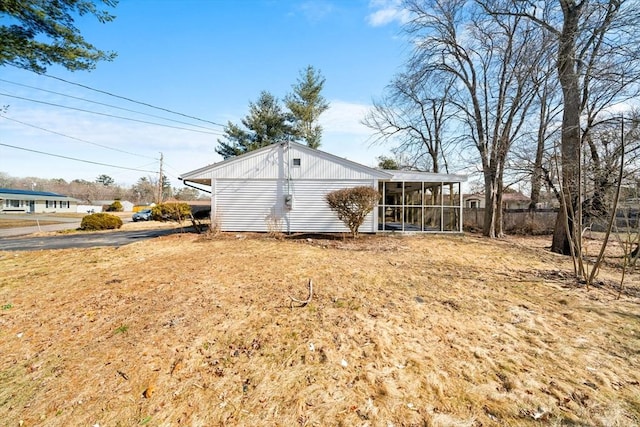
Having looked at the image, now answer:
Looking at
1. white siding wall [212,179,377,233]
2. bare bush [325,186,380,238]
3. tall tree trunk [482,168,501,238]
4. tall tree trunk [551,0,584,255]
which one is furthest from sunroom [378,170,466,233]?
tall tree trunk [551,0,584,255]

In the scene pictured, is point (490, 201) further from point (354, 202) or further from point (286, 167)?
point (286, 167)

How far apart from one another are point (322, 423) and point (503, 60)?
16516mm

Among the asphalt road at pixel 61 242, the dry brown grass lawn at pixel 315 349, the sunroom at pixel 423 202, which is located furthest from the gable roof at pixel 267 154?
the dry brown grass lawn at pixel 315 349

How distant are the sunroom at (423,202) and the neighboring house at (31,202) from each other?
49.1m

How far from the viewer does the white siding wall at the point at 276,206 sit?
40.5ft

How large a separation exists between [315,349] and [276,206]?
976 centimetres

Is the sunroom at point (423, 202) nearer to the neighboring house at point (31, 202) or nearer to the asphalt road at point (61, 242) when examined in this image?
the asphalt road at point (61, 242)

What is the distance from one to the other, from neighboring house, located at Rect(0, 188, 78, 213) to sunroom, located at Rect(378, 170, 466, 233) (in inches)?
1931

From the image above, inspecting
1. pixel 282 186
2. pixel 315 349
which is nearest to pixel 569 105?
pixel 282 186

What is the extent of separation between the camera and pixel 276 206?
41.0 ft

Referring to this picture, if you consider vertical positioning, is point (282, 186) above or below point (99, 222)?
above

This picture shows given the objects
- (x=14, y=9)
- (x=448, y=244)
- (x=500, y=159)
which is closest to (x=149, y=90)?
(x=14, y=9)

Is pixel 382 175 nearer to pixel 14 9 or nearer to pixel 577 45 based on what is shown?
pixel 577 45

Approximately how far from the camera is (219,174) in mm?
12250
